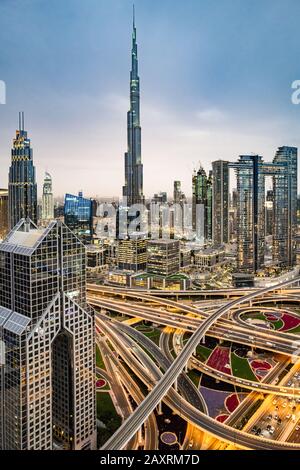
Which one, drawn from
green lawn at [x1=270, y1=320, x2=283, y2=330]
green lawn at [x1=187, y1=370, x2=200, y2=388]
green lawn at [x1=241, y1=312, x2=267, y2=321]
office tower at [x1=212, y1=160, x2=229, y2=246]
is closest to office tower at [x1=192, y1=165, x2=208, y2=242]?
office tower at [x1=212, y1=160, x2=229, y2=246]

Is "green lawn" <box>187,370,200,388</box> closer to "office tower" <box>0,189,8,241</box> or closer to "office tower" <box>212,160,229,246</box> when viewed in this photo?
"office tower" <box>0,189,8,241</box>

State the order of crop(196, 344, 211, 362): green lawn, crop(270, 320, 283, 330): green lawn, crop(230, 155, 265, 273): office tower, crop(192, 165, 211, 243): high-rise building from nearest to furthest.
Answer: crop(196, 344, 211, 362): green lawn < crop(270, 320, 283, 330): green lawn < crop(230, 155, 265, 273): office tower < crop(192, 165, 211, 243): high-rise building

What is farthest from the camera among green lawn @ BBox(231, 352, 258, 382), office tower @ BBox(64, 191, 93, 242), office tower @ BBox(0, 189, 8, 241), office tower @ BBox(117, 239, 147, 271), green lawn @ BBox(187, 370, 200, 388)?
office tower @ BBox(64, 191, 93, 242)

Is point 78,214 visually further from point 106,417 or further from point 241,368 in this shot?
point 106,417

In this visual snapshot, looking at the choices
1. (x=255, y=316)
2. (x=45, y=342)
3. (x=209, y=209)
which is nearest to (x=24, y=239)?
(x=45, y=342)

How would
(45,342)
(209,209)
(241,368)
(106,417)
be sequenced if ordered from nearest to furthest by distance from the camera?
(45,342)
(106,417)
(241,368)
(209,209)
